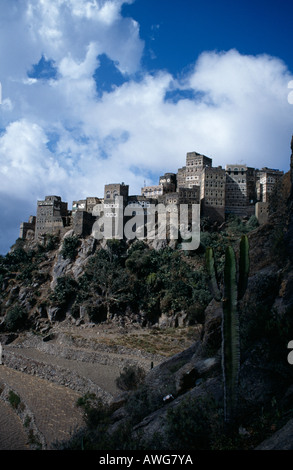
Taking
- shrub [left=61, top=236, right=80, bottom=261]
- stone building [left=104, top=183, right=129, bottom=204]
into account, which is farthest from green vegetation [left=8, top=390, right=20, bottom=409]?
stone building [left=104, top=183, right=129, bottom=204]

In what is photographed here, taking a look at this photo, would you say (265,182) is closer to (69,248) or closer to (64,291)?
(69,248)

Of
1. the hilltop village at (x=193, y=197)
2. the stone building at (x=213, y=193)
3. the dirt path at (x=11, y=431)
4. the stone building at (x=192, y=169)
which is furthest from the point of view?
the stone building at (x=192, y=169)

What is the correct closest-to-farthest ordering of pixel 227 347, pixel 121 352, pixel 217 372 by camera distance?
pixel 227 347 → pixel 217 372 → pixel 121 352

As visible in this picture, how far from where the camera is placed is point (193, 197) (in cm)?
5050

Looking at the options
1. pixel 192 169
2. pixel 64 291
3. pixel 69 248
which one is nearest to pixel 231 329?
pixel 64 291

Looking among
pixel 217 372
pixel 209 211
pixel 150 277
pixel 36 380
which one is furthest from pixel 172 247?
pixel 217 372

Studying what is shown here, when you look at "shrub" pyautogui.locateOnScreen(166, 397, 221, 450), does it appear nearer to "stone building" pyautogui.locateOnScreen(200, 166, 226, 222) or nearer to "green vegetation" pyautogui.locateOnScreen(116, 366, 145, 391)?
"green vegetation" pyautogui.locateOnScreen(116, 366, 145, 391)

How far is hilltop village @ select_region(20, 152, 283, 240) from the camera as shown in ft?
165

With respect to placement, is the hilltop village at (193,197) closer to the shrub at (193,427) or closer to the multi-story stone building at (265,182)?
the multi-story stone building at (265,182)

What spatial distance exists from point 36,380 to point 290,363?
65.8 feet

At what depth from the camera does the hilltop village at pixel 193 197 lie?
50344 millimetres

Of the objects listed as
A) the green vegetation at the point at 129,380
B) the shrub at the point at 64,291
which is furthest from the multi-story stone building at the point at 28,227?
the green vegetation at the point at 129,380
